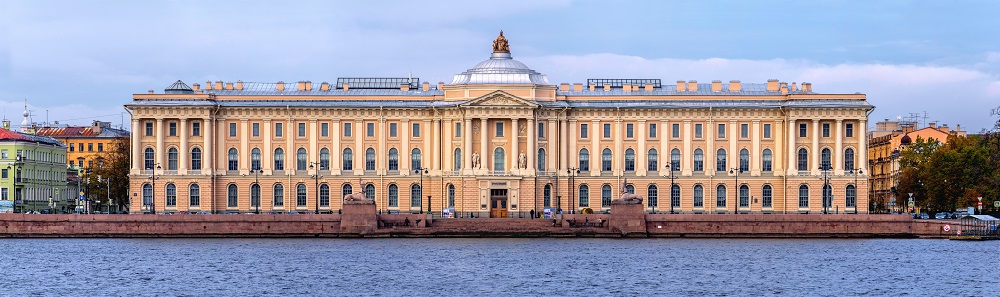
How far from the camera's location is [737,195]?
390ft

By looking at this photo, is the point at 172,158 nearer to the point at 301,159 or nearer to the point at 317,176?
the point at 301,159

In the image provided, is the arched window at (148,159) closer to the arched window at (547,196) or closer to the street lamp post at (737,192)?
the arched window at (547,196)

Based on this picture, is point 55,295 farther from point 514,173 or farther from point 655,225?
point 514,173

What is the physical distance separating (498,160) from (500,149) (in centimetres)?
70

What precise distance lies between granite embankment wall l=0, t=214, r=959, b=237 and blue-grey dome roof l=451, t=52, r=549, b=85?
48.1 feet

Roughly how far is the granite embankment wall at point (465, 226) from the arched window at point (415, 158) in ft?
48.3

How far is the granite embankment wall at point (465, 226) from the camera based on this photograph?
105 meters

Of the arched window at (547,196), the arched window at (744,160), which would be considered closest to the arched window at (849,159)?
the arched window at (744,160)

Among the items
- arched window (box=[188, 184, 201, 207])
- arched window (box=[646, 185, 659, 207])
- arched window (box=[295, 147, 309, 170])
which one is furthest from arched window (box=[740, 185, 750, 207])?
arched window (box=[188, 184, 201, 207])

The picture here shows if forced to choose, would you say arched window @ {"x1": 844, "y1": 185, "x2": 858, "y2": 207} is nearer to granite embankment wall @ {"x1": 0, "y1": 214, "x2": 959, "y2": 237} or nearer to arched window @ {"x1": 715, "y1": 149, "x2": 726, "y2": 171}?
arched window @ {"x1": 715, "y1": 149, "x2": 726, "y2": 171}

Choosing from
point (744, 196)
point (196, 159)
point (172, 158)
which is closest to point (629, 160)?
point (744, 196)

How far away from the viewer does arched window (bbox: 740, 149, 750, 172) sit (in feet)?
395

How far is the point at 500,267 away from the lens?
269 ft

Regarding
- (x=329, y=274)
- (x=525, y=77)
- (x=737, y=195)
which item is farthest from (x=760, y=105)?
(x=329, y=274)
